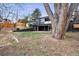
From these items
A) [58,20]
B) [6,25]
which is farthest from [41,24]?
[6,25]

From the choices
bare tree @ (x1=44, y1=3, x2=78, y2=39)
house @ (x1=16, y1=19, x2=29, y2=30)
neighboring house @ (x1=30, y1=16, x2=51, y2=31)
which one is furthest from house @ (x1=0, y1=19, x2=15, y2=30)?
bare tree @ (x1=44, y1=3, x2=78, y2=39)

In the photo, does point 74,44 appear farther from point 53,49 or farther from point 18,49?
point 18,49

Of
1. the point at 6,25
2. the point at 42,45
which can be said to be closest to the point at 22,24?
the point at 6,25

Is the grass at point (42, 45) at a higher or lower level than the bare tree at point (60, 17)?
lower

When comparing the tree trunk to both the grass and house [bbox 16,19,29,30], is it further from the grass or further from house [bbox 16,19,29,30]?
house [bbox 16,19,29,30]

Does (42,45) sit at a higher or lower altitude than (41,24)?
lower

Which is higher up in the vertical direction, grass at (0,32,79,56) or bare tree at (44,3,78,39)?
bare tree at (44,3,78,39)

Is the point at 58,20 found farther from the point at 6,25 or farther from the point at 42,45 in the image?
the point at 6,25

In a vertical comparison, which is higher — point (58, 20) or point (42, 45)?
point (58, 20)

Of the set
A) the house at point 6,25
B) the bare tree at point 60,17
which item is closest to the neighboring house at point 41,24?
the bare tree at point 60,17

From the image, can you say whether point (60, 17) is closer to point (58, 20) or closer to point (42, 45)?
point (58, 20)

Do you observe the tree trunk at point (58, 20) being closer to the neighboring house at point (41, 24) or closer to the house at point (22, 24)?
the neighboring house at point (41, 24)

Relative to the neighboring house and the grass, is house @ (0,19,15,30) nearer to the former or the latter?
the grass

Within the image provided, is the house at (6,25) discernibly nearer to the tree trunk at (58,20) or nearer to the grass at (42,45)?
the grass at (42,45)
